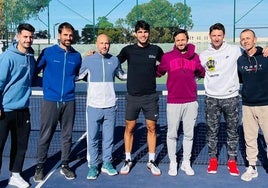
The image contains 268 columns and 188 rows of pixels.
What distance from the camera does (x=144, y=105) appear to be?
5492 mm

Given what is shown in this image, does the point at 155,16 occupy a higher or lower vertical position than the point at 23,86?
higher

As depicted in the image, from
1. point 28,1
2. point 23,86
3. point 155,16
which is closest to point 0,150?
point 23,86

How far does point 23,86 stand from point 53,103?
49 centimetres

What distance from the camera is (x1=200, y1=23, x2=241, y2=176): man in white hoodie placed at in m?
5.29

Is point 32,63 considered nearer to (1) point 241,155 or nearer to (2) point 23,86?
(2) point 23,86

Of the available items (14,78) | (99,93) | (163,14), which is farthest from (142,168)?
(163,14)

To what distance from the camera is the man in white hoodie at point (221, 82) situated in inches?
208

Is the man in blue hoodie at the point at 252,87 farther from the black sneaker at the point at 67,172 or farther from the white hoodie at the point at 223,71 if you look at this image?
the black sneaker at the point at 67,172

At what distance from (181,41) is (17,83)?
2.19 m

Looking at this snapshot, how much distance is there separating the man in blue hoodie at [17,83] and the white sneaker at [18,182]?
0.51 metres

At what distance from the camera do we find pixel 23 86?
16.0 ft

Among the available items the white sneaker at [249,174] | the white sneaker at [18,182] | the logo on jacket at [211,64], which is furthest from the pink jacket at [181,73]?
the white sneaker at [18,182]

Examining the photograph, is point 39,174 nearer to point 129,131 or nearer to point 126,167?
point 126,167

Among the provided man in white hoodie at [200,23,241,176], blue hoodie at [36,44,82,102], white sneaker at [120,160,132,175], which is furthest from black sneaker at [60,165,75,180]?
man in white hoodie at [200,23,241,176]
